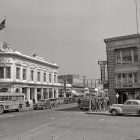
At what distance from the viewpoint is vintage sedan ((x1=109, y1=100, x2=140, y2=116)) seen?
25281 mm

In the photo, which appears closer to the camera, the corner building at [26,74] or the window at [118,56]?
the window at [118,56]

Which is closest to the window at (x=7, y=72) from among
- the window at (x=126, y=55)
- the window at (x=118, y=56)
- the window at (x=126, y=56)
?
the window at (x=118, y=56)

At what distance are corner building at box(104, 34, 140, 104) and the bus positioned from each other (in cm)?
1282

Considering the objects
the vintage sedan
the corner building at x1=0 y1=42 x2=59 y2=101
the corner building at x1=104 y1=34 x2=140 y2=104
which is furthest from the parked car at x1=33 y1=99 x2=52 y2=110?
the vintage sedan

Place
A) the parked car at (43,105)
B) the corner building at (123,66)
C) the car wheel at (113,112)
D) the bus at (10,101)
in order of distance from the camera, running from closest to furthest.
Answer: the car wheel at (113,112) → the bus at (10,101) → the corner building at (123,66) → the parked car at (43,105)

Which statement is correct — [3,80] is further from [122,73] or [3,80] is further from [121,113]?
[121,113]

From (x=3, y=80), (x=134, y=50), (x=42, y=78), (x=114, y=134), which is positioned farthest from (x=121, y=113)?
(x=42, y=78)

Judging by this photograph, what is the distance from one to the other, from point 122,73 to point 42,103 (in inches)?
520

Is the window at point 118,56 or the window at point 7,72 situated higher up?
the window at point 118,56

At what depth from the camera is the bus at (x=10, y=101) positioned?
1281 inches

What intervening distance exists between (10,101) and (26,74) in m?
22.7

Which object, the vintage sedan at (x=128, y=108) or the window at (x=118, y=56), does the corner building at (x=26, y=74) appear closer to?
the window at (x=118, y=56)

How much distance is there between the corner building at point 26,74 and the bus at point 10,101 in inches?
541

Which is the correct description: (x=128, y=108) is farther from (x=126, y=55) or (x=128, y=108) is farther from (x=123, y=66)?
(x=126, y=55)
